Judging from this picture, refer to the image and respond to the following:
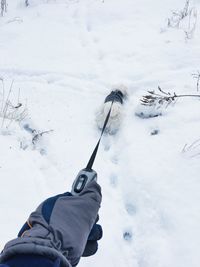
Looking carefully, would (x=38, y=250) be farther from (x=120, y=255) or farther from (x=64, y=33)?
(x=64, y=33)

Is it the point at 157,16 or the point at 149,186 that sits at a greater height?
the point at 157,16

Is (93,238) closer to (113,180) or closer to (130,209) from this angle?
(130,209)

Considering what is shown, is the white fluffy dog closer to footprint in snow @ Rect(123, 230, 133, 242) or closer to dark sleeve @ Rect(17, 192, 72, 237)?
footprint in snow @ Rect(123, 230, 133, 242)

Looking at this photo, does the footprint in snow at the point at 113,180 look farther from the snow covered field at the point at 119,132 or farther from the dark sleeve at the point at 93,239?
the dark sleeve at the point at 93,239

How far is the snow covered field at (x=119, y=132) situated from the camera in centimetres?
268

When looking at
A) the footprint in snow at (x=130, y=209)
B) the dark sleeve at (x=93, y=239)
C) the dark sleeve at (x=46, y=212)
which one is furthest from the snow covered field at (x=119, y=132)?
the dark sleeve at (x=46, y=212)

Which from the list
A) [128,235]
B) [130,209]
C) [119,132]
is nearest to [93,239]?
[128,235]

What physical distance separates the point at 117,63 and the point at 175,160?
1.87 meters

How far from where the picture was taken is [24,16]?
235 inches

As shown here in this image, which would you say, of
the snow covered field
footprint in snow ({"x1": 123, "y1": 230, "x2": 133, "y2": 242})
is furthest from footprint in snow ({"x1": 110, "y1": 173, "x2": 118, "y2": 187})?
footprint in snow ({"x1": 123, "y1": 230, "x2": 133, "y2": 242})

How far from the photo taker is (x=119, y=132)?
12.0ft

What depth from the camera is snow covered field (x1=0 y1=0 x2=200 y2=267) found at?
2.68 meters

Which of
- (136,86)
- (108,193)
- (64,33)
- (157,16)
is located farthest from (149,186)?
(157,16)

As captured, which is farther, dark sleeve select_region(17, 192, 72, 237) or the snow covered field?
the snow covered field
